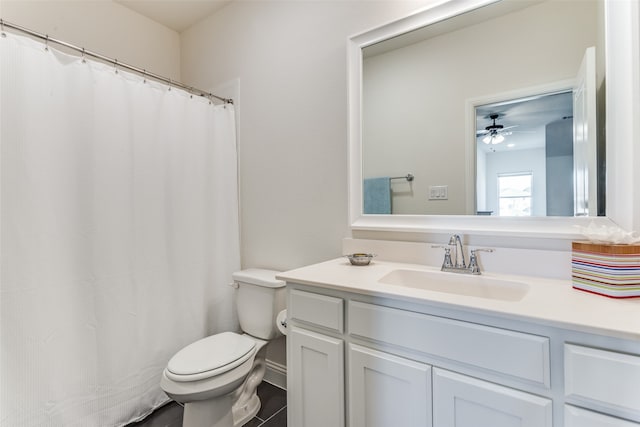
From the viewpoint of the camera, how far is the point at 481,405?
839mm

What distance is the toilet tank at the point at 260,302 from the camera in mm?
1716

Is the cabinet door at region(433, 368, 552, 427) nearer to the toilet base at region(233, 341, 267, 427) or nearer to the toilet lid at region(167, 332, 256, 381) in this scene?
the toilet lid at region(167, 332, 256, 381)

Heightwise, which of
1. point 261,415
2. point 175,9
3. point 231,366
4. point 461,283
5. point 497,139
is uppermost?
point 175,9

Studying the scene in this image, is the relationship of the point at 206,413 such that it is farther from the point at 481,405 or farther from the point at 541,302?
the point at 541,302

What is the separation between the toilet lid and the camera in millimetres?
1316

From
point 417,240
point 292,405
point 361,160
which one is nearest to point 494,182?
point 417,240

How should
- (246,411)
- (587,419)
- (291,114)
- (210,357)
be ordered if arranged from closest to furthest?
(587,419) → (210,357) → (246,411) → (291,114)

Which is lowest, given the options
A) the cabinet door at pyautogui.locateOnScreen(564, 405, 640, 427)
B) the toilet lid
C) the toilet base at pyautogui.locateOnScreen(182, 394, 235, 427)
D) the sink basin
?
the toilet base at pyautogui.locateOnScreen(182, 394, 235, 427)

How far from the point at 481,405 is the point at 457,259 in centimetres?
58

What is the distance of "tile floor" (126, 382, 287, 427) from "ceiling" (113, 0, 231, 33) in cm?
267

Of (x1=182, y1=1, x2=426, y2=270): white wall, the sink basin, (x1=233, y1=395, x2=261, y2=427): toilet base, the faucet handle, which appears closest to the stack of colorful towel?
the sink basin

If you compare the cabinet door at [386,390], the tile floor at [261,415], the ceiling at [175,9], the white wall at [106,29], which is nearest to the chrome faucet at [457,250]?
the cabinet door at [386,390]

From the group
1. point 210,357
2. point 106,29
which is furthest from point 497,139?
point 106,29

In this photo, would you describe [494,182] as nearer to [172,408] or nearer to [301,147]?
[301,147]
